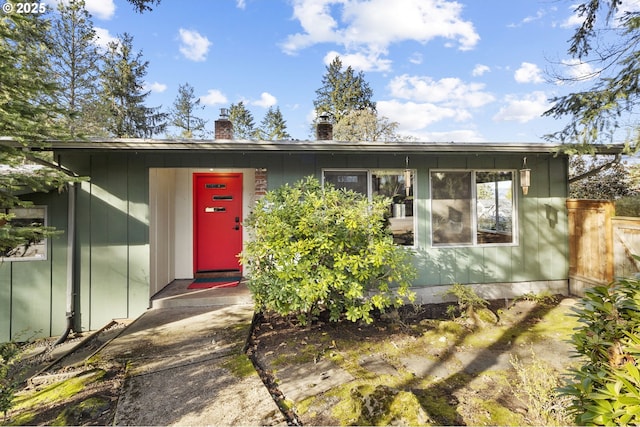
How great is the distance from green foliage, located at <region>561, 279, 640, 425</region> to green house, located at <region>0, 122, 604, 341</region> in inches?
118

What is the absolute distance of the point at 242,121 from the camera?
2727 centimetres

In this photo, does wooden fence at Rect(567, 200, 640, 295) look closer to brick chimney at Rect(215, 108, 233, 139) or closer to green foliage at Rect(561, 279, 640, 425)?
green foliage at Rect(561, 279, 640, 425)

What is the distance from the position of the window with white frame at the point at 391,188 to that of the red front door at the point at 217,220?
7.26 ft

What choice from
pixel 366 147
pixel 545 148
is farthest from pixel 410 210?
pixel 545 148

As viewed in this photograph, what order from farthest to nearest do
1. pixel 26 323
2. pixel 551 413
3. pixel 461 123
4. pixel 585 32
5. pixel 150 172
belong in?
pixel 461 123, pixel 585 32, pixel 150 172, pixel 26 323, pixel 551 413

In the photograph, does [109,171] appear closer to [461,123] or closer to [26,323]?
[26,323]

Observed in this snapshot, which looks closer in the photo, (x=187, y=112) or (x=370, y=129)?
(x=370, y=129)

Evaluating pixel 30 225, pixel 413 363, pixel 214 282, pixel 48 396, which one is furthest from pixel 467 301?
pixel 30 225

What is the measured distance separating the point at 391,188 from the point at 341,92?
20720 mm

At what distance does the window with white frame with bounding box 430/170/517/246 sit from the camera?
17.1 ft

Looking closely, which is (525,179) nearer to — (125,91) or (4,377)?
(4,377)

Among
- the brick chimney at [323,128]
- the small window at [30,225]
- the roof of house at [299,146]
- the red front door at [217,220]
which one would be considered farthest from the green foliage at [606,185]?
the small window at [30,225]

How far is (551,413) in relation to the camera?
196 cm

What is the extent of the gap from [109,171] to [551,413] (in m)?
5.85
